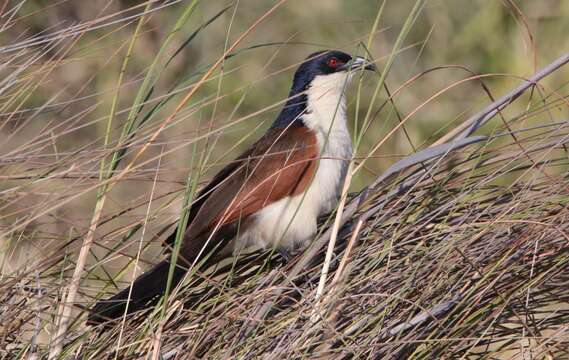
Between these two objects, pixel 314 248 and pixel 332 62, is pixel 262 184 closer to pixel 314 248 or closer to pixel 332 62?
pixel 332 62

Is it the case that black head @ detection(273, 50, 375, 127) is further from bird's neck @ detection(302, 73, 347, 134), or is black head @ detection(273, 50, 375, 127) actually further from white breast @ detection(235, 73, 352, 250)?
white breast @ detection(235, 73, 352, 250)

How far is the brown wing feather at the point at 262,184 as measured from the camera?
2887mm

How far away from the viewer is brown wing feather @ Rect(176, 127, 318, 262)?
2.89m

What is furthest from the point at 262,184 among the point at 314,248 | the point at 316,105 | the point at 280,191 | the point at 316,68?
the point at 314,248

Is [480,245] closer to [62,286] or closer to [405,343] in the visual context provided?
[405,343]

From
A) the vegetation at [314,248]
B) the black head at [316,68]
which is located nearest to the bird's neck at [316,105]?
the black head at [316,68]

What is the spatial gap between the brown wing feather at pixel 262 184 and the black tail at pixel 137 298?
1.22 feet

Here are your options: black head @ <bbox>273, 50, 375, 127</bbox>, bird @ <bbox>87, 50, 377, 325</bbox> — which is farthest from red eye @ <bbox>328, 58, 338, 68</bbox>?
bird @ <bbox>87, 50, 377, 325</bbox>

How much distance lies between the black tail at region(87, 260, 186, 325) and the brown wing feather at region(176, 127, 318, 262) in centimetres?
37

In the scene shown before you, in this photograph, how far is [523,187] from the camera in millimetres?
2135

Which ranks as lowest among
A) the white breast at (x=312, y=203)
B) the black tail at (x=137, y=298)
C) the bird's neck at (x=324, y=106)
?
the white breast at (x=312, y=203)

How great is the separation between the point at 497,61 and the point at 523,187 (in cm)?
565

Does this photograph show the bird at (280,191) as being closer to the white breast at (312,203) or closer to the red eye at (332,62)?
the white breast at (312,203)

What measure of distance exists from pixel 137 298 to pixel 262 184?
886 millimetres
